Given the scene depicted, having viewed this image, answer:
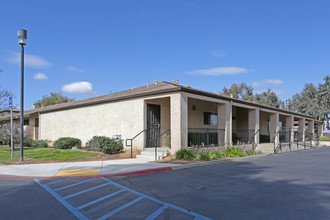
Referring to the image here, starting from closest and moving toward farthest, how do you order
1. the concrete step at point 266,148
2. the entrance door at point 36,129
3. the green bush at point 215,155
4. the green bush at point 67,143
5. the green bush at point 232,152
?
the green bush at point 215,155
the green bush at point 232,152
the green bush at point 67,143
the concrete step at point 266,148
the entrance door at point 36,129

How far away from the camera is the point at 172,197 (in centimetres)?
605

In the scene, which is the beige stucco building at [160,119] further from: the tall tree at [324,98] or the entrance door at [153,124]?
the tall tree at [324,98]

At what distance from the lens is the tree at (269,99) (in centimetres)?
4859

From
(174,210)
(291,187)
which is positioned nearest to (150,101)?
(291,187)

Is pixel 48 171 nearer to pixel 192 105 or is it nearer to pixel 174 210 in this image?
pixel 174 210

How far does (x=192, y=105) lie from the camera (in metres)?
17.6

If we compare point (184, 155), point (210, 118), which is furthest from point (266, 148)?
point (184, 155)

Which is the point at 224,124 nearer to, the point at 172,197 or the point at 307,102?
the point at 172,197

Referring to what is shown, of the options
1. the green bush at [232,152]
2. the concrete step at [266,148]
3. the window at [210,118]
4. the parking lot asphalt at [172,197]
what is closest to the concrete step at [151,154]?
the green bush at [232,152]

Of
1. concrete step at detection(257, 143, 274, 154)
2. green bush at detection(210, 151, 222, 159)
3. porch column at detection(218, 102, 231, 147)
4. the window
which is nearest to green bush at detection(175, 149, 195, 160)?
green bush at detection(210, 151, 222, 159)

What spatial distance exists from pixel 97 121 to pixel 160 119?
194 inches

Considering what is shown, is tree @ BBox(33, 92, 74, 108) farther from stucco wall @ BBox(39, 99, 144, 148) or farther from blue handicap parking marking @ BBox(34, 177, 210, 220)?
blue handicap parking marking @ BBox(34, 177, 210, 220)

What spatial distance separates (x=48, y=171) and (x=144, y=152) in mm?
5329

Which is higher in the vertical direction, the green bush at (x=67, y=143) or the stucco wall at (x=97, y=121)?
the stucco wall at (x=97, y=121)
